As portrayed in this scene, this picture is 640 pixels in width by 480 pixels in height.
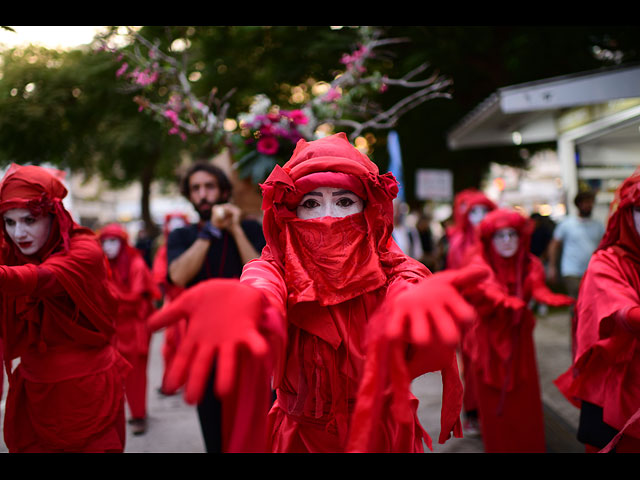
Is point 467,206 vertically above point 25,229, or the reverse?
point 467,206

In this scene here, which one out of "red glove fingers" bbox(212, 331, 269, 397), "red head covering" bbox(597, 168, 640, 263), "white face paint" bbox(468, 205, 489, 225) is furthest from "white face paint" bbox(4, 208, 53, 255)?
"white face paint" bbox(468, 205, 489, 225)

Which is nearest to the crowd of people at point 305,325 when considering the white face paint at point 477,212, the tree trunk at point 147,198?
the white face paint at point 477,212

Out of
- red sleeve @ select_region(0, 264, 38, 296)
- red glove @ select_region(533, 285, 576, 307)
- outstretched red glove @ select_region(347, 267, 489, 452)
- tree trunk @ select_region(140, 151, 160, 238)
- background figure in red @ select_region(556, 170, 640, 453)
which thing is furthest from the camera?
tree trunk @ select_region(140, 151, 160, 238)

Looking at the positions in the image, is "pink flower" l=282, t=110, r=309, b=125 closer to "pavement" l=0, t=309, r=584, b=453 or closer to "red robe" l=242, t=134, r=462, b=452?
"red robe" l=242, t=134, r=462, b=452

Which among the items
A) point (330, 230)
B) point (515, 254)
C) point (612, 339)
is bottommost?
point (612, 339)

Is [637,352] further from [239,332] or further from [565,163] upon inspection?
[565,163]

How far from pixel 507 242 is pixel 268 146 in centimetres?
211

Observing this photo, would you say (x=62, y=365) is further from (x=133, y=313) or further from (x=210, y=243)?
(x=133, y=313)

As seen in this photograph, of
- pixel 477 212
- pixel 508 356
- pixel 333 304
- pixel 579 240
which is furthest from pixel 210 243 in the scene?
pixel 579 240

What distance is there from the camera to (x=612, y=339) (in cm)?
235

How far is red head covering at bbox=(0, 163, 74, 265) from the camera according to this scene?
244cm

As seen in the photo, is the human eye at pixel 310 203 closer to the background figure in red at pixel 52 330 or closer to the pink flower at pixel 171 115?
the background figure in red at pixel 52 330

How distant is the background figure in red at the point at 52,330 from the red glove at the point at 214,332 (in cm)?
147

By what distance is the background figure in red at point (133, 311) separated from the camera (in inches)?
189
